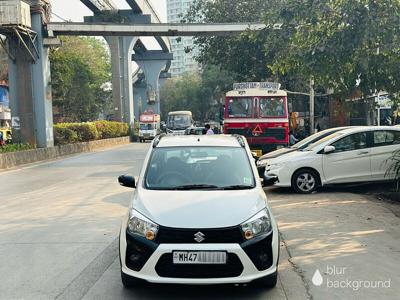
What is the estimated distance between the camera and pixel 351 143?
38.5 ft

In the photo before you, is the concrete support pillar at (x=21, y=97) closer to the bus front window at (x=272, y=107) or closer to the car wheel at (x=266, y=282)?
the bus front window at (x=272, y=107)

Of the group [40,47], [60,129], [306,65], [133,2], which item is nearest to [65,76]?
[133,2]

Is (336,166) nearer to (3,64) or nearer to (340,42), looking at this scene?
(340,42)

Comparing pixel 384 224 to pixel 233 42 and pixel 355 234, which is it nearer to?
pixel 355 234

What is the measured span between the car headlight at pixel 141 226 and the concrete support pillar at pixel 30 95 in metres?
22.9

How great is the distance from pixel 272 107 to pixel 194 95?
68.8 m

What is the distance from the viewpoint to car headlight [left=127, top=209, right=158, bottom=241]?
4676 millimetres

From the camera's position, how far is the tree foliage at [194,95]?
69688mm

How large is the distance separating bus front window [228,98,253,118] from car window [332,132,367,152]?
6188mm

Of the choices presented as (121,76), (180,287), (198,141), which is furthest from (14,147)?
(121,76)

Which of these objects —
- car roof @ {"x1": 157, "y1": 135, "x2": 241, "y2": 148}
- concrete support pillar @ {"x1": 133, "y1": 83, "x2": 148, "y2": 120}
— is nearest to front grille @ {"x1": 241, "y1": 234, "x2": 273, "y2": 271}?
car roof @ {"x1": 157, "y1": 135, "x2": 241, "y2": 148}

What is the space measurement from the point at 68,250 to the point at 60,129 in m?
26.1

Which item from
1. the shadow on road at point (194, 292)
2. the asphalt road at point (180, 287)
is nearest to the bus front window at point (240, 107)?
the asphalt road at point (180, 287)

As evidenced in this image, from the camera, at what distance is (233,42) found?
29.5m
